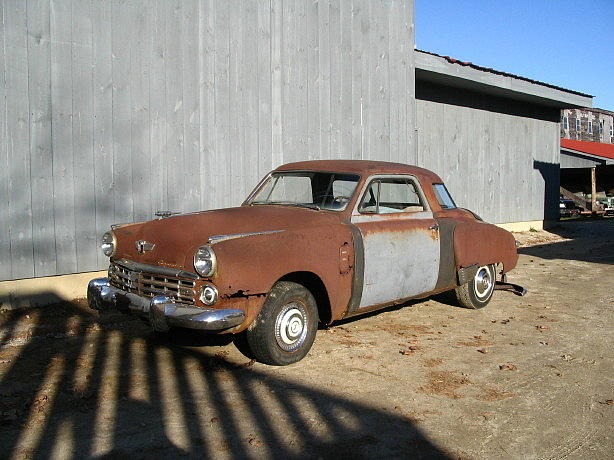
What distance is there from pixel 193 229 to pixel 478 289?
3.82m

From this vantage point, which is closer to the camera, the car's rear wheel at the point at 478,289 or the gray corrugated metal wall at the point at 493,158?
the car's rear wheel at the point at 478,289

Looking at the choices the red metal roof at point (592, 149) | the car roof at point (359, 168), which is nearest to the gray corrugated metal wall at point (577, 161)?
the red metal roof at point (592, 149)

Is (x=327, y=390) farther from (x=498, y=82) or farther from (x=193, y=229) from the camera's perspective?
(x=498, y=82)

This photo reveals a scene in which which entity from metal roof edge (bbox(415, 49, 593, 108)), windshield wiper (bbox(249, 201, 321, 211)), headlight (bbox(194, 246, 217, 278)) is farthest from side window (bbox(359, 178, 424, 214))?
metal roof edge (bbox(415, 49, 593, 108))

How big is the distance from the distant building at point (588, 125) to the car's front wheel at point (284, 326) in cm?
3629

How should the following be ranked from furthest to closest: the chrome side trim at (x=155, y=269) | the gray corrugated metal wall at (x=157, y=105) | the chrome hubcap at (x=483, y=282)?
the chrome hubcap at (x=483, y=282), the gray corrugated metal wall at (x=157, y=105), the chrome side trim at (x=155, y=269)

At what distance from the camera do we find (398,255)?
5.80 metres

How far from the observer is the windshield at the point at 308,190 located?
5.71m

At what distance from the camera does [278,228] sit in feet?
16.3

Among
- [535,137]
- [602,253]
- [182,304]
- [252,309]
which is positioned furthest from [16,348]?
[535,137]

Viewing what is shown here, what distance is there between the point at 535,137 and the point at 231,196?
11719 millimetres

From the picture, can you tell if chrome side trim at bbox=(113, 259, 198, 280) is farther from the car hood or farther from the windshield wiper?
the windshield wiper

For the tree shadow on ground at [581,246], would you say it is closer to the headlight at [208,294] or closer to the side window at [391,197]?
the side window at [391,197]

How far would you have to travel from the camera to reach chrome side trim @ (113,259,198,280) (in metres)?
4.60
